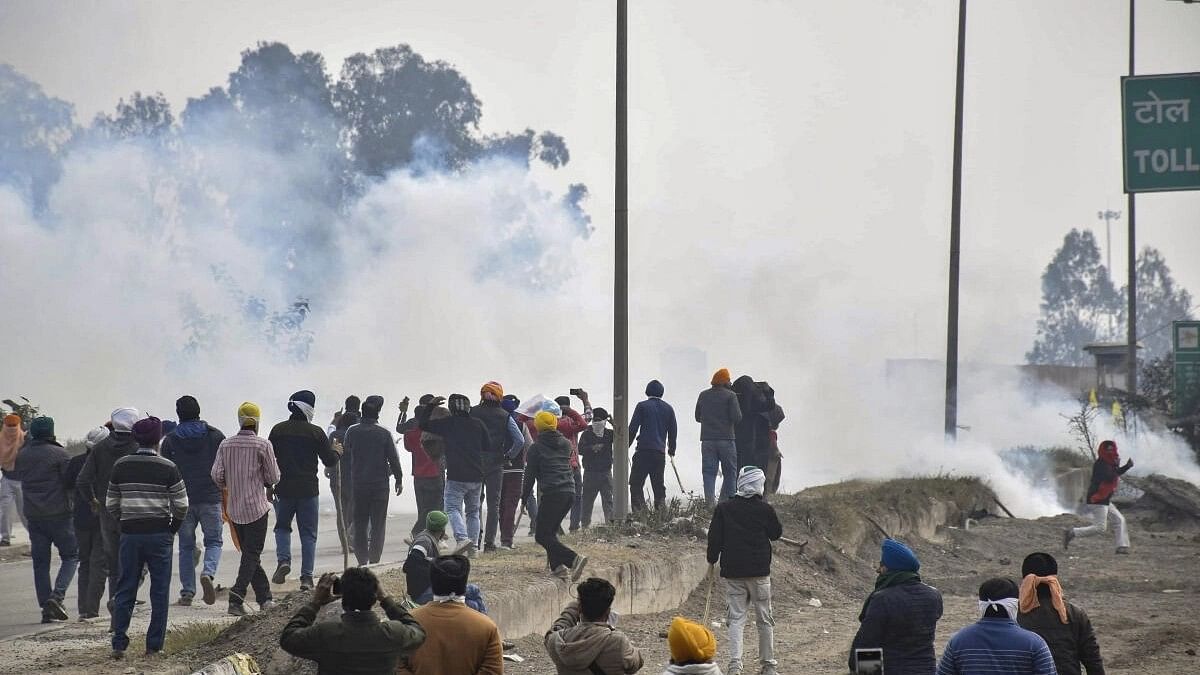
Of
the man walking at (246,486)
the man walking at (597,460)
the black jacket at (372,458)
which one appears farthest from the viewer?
the man walking at (597,460)

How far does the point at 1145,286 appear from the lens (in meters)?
130

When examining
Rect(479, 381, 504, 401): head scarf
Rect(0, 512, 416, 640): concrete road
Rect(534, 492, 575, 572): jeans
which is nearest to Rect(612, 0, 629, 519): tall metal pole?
Rect(479, 381, 504, 401): head scarf

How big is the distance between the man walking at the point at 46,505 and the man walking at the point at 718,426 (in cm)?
753

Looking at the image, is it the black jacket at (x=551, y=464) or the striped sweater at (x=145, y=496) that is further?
the black jacket at (x=551, y=464)

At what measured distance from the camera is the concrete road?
468 inches

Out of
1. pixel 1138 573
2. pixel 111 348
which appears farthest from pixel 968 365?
pixel 1138 573

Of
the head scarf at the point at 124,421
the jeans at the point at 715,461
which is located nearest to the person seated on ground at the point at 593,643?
the head scarf at the point at 124,421

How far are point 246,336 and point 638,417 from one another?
79.9 feet

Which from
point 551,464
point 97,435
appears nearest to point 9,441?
point 97,435

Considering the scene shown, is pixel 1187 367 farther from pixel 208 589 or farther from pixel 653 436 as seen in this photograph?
pixel 208 589

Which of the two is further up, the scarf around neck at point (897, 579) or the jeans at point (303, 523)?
the scarf around neck at point (897, 579)

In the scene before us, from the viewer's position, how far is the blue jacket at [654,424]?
17.3 m

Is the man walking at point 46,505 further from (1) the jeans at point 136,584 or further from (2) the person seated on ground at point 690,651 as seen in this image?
(2) the person seated on ground at point 690,651

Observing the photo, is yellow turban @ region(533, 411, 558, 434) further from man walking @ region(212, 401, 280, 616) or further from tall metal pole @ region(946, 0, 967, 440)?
tall metal pole @ region(946, 0, 967, 440)
